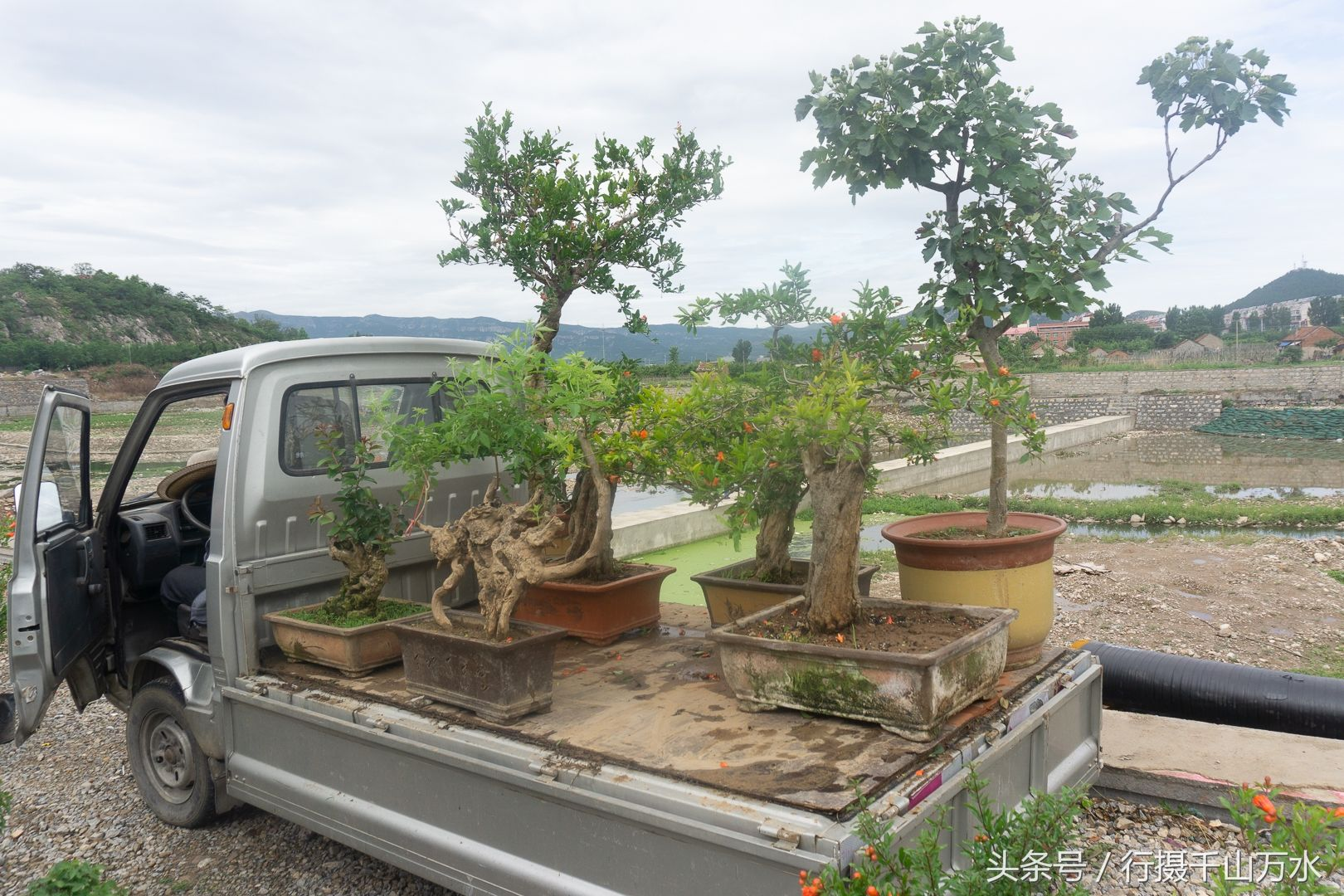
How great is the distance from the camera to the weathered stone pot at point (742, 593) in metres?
3.98

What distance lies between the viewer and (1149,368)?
37688mm

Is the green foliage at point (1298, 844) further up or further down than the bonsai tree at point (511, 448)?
further down

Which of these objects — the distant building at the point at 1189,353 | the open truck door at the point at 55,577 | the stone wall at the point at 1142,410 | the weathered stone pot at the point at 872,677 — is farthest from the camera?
the distant building at the point at 1189,353

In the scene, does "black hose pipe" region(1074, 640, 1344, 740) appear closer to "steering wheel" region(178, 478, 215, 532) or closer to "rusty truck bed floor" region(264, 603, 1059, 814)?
"rusty truck bed floor" region(264, 603, 1059, 814)

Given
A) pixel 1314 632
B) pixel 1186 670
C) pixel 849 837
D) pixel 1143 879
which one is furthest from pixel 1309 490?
pixel 849 837

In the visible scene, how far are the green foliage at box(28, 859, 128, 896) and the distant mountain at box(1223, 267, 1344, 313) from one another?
139 metres

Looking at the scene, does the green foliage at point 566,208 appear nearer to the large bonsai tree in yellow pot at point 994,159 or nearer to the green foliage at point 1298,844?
the large bonsai tree in yellow pot at point 994,159

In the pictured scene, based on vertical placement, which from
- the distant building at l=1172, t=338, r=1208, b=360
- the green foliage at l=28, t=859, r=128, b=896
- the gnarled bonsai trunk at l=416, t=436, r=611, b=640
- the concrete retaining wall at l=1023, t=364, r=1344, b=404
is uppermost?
the distant building at l=1172, t=338, r=1208, b=360

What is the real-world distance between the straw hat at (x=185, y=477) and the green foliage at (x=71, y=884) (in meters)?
1.78

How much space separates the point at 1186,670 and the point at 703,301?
108 inches

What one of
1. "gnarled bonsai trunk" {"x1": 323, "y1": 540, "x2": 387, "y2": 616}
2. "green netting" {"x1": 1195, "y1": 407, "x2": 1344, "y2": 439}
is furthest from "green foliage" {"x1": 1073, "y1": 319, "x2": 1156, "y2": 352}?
"gnarled bonsai trunk" {"x1": 323, "y1": 540, "x2": 387, "y2": 616}

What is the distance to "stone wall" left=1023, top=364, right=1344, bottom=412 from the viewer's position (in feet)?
107

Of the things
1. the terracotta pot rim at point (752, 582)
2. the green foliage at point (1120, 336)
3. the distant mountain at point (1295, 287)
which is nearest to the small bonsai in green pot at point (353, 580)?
the terracotta pot rim at point (752, 582)

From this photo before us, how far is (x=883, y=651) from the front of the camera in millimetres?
2682
